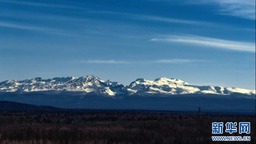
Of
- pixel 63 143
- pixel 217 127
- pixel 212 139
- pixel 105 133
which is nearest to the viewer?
pixel 63 143

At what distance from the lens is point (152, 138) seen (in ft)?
118

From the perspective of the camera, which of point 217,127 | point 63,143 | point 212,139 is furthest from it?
point 217,127

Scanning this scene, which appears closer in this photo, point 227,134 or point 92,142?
point 92,142

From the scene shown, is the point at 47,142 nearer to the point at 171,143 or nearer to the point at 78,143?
the point at 78,143

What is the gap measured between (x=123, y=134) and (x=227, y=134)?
7450 mm

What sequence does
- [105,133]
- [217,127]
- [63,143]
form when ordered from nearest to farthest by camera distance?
[63,143] → [217,127] → [105,133]

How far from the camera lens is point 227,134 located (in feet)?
123

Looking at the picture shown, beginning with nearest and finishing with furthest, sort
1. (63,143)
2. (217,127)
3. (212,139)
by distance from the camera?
(63,143), (212,139), (217,127)

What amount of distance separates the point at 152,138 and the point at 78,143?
20.2 ft

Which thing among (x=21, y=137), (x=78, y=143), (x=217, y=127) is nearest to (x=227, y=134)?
(x=217, y=127)

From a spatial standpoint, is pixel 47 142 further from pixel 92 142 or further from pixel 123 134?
pixel 123 134

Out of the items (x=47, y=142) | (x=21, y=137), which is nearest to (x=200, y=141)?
(x=47, y=142)

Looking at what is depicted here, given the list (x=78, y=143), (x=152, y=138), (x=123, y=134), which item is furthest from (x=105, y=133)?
(x=78, y=143)

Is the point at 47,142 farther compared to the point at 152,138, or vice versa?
the point at 152,138
